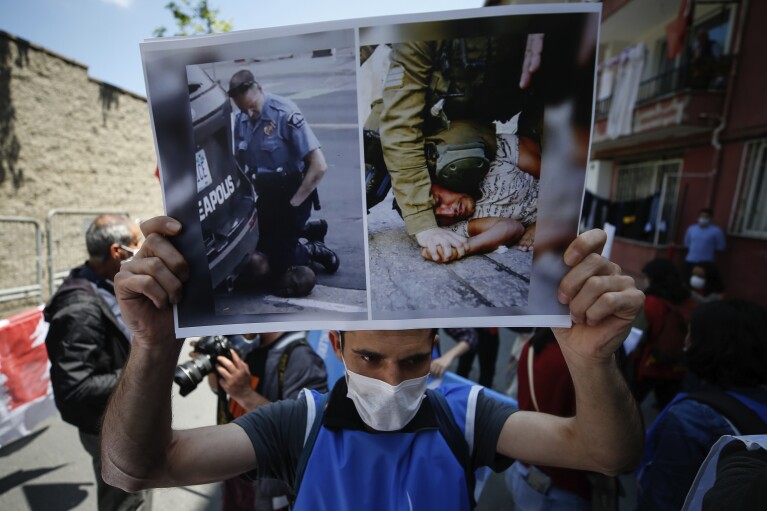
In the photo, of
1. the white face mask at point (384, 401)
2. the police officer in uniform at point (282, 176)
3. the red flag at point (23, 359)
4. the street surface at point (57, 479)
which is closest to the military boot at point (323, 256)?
the police officer in uniform at point (282, 176)

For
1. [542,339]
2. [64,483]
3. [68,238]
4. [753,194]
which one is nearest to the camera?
[542,339]

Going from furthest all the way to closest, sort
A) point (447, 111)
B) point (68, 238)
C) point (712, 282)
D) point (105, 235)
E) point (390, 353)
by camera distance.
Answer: point (68, 238), point (712, 282), point (105, 235), point (390, 353), point (447, 111)

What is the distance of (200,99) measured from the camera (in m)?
0.84

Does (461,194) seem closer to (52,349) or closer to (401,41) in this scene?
(401,41)

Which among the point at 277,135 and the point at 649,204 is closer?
the point at 277,135

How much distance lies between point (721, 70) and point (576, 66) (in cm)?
1011

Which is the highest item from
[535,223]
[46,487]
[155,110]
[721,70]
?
[721,70]

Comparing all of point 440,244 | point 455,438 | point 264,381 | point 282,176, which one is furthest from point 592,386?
point 264,381

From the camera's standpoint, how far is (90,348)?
215 cm

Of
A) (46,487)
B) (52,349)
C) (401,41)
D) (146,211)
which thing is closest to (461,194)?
(401,41)

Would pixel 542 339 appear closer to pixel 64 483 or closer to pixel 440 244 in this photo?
pixel 440 244

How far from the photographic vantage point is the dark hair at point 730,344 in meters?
1.56

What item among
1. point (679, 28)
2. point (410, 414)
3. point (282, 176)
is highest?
point (679, 28)

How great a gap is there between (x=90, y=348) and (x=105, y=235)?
2.36 feet
